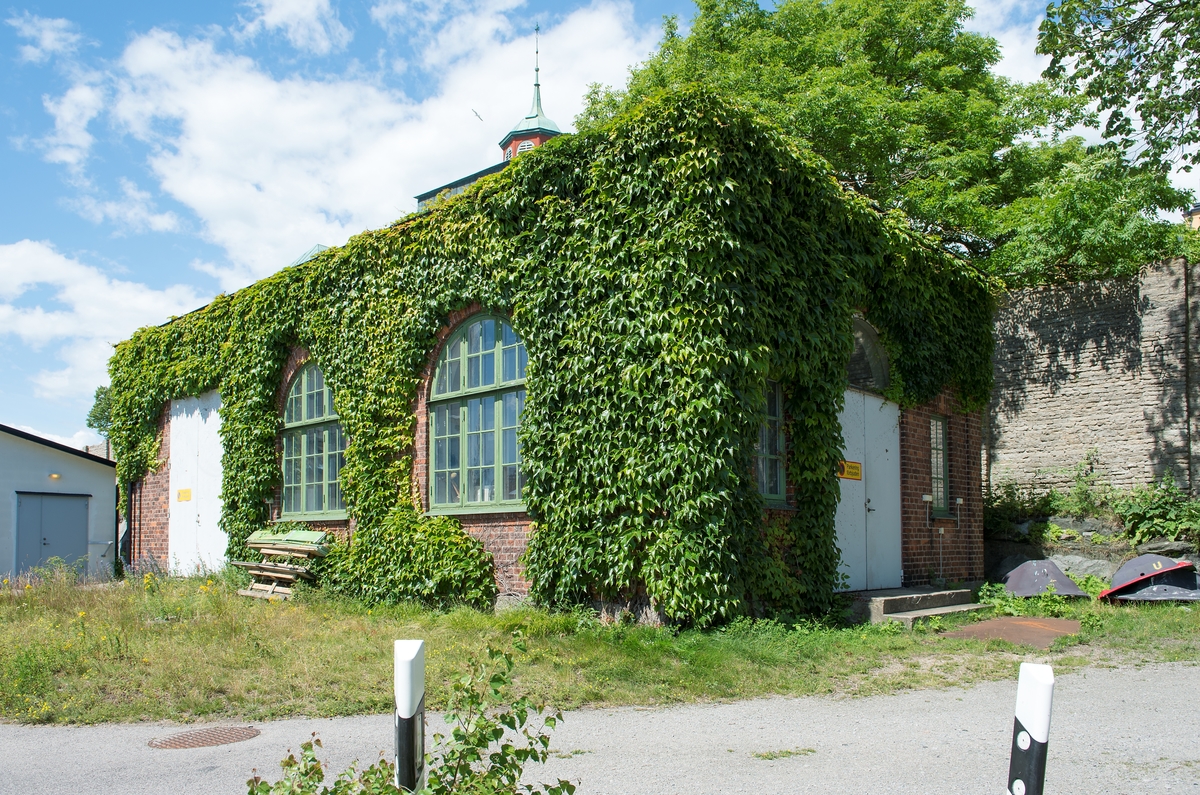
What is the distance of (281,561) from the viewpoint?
13797 millimetres

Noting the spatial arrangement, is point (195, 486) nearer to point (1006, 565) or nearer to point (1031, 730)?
point (1006, 565)

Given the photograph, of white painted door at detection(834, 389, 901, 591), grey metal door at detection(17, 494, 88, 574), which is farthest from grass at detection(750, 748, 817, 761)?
grey metal door at detection(17, 494, 88, 574)

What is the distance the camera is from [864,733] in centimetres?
586

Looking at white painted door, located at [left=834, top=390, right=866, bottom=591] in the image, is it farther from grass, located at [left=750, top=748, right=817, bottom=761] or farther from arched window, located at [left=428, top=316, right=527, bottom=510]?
grass, located at [left=750, top=748, right=817, bottom=761]

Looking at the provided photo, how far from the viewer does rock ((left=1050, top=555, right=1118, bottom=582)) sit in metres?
14.4

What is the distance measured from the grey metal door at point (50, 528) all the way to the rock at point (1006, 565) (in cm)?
1791

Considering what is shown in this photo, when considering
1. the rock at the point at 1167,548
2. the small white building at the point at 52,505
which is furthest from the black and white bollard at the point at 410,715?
the small white building at the point at 52,505

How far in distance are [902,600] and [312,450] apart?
8923mm

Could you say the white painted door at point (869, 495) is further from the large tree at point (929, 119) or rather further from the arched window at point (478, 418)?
the large tree at point (929, 119)

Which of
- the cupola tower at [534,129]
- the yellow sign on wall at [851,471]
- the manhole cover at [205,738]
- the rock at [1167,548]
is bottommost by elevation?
the manhole cover at [205,738]

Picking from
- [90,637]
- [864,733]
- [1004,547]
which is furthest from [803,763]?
[1004,547]

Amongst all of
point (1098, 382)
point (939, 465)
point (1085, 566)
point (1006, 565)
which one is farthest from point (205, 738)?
point (1098, 382)

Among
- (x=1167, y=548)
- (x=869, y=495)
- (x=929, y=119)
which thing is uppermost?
(x=929, y=119)

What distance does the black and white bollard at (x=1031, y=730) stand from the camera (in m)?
2.74
